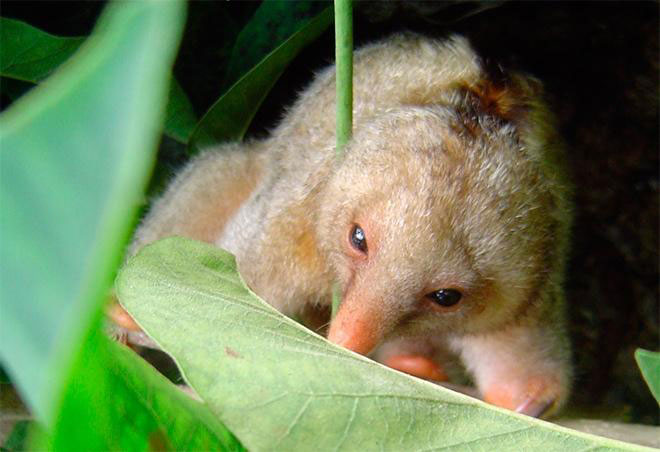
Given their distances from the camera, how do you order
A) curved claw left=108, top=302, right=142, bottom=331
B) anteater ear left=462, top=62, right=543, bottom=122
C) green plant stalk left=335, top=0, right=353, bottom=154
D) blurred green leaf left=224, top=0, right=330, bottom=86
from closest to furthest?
green plant stalk left=335, top=0, right=353, bottom=154
anteater ear left=462, top=62, right=543, bottom=122
curved claw left=108, top=302, right=142, bottom=331
blurred green leaf left=224, top=0, right=330, bottom=86

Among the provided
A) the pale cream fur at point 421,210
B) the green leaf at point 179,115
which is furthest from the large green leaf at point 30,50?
the pale cream fur at point 421,210

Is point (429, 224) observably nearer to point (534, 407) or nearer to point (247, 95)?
point (534, 407)

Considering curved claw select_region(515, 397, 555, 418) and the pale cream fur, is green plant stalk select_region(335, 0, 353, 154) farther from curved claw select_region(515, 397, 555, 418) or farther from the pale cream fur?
curved claw select_region(515, 397, 555, 418)

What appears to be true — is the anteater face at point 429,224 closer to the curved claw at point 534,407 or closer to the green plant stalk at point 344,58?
the green plant stalk at point 344,58

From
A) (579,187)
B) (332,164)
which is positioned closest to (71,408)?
(332,164)

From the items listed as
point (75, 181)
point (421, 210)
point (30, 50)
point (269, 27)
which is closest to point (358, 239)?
point (421, 210)

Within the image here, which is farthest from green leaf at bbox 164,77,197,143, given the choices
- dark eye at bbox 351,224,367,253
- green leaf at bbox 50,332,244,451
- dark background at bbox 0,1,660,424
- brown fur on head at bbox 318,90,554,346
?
green leaf at bbox 50,332,244,451
